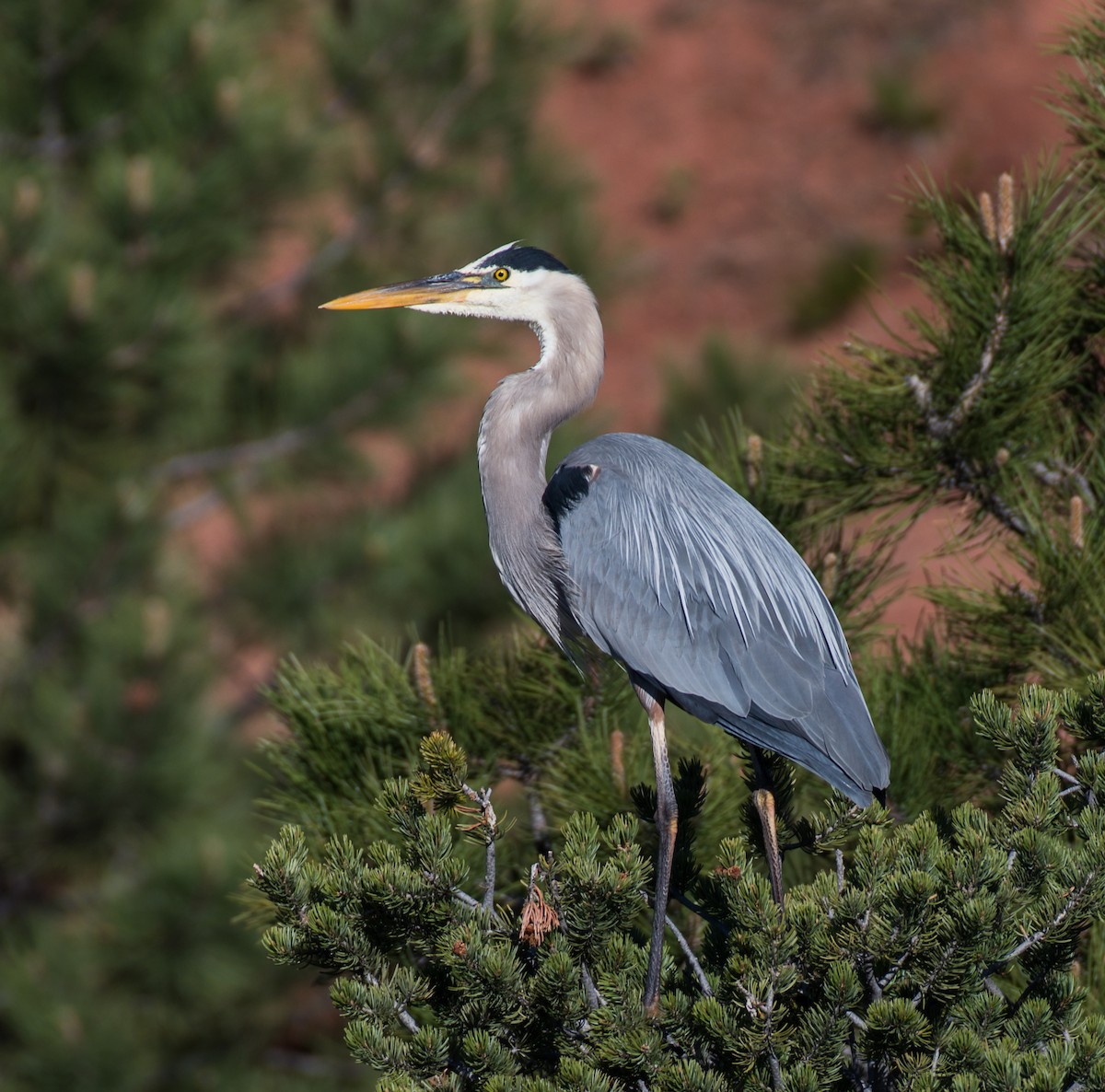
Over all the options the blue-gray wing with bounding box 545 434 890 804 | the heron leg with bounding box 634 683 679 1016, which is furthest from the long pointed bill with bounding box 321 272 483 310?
the heron leg with bounding box 634 683 679 1016

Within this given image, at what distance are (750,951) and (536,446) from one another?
1306 millimetres

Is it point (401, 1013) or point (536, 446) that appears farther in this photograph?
point (536, 446)

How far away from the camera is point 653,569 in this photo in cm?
240

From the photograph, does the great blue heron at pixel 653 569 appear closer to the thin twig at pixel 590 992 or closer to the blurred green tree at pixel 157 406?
the thin twig at pixel 590 992

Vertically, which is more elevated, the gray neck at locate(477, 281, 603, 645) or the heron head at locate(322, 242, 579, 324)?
the heron head at locate(322, 242, 579, 324)

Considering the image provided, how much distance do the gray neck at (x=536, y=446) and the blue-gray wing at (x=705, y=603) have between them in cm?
7

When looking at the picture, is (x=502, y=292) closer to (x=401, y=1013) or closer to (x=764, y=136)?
(x=401, y=1013)

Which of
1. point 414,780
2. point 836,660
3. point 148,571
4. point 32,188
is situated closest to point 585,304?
point 836,660

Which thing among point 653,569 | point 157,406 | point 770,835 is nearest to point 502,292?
point 653,569

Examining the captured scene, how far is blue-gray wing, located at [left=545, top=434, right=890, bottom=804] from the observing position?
7.09 ft

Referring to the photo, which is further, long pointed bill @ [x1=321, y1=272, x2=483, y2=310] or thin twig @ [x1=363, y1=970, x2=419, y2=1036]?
long pointed bill @ [x1=321, y1=272, x2=483, y2=310]

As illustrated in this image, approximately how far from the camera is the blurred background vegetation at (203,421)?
19.2 ft

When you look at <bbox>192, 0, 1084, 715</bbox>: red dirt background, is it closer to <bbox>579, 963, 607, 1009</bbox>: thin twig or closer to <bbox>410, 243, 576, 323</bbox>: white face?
<bbox>410, 243, 576, 323</bbox>: white face

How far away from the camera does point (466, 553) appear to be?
699cm
